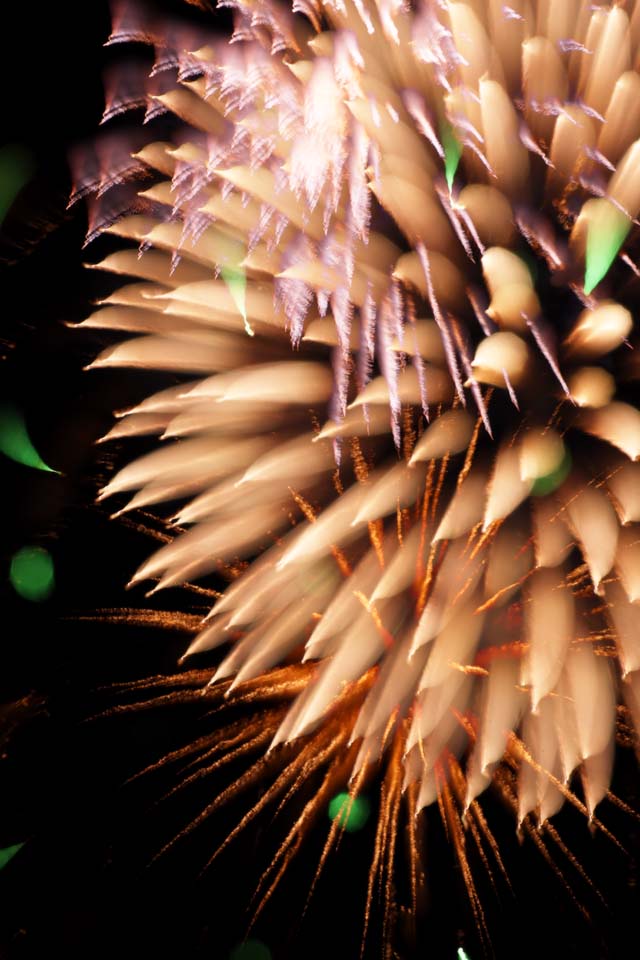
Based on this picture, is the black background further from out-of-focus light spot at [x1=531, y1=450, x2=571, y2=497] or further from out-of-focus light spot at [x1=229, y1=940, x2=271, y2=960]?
out-of-focus light spot at [x1=531, y1=450, x2=571, y2=497]

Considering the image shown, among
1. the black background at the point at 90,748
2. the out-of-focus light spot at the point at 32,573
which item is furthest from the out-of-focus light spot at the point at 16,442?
the out-of-focus light spot at the point at 32,573

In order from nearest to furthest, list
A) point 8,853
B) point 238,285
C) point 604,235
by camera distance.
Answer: point 604,235, point 238,285, point 8,853

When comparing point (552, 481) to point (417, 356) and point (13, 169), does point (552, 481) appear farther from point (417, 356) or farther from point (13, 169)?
point (13, 169)

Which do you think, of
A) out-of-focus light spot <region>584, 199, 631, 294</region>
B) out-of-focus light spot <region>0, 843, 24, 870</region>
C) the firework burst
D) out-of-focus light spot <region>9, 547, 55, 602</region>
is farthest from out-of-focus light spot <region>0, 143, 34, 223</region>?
out-of-focus light spot <region>0, 843, 24, 870</region>

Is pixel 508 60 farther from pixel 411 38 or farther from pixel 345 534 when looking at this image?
pixel 345 534

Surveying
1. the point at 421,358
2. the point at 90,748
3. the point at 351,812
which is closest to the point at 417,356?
the point at 421,358
